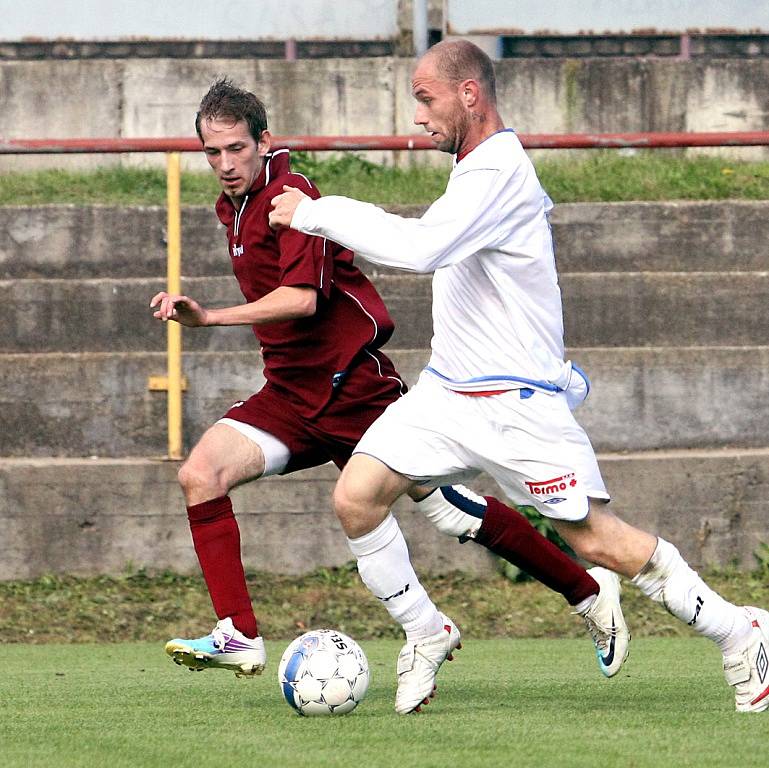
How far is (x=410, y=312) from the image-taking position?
9.81 meters

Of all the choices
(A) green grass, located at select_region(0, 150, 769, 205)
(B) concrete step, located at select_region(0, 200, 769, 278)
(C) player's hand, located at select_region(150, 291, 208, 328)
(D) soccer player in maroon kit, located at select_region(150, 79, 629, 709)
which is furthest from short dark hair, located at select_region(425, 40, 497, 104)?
(A) green grass, located at select_region(0, 150, 769, 205)

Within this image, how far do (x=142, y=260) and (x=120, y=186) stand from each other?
0.94 metres

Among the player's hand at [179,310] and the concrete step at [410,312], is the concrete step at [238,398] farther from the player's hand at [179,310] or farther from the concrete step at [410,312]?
the player's hand at [179,310]

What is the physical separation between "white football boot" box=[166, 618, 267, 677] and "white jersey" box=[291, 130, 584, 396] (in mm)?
1118

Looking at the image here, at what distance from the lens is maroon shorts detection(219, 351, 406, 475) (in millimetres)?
5738

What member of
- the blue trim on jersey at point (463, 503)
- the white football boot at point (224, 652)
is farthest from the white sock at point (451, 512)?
the white football boot at point (224, 652)

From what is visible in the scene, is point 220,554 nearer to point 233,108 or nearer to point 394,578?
point 394,578

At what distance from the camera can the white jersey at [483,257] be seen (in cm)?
474

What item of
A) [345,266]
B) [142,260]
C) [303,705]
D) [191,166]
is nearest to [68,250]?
[142,260]

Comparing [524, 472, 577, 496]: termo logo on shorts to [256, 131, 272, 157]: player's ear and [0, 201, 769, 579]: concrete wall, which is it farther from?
[0, 201, 769, 579]: concrete wall

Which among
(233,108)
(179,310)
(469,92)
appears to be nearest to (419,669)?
(179,310)

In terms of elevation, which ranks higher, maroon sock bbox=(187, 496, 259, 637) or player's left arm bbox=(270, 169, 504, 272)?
player's left arm bbox=(270, 169, 504, 272)

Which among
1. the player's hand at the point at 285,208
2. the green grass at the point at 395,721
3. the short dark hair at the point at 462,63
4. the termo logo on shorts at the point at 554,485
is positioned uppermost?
the short dark hair at the point at 462,63

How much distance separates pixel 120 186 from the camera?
11148mm
